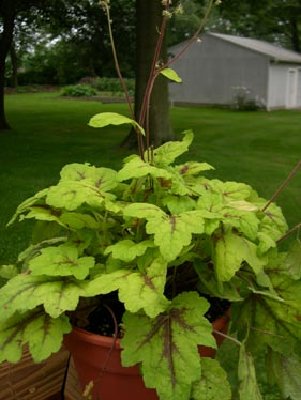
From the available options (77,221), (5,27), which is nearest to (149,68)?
(5,27)

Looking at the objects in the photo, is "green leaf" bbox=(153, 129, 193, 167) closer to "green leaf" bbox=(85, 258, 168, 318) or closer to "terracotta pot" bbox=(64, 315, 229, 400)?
"green leaf" bbox=(85, 258, 168, 318)

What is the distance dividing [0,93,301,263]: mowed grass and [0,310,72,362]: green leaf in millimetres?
3466

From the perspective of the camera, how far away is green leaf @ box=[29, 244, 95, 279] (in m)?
1.26

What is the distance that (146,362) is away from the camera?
119cm

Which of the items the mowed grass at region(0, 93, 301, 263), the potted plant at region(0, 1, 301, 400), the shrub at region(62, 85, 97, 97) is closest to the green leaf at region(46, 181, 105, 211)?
the potted plant at region(0, 1, 301, 400)

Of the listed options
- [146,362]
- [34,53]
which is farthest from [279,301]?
[34,53]

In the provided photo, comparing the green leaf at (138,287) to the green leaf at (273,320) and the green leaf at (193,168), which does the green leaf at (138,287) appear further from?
the green leaf at (193,168)

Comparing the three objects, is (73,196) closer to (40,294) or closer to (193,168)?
(40,294)

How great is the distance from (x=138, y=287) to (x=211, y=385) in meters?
0.28

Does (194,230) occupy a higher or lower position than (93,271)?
higher

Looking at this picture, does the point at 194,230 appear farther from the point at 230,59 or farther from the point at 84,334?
the point at 230,59

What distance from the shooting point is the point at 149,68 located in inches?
391

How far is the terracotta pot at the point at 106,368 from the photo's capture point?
1340 millimetres

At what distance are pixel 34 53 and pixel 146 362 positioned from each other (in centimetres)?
4774
